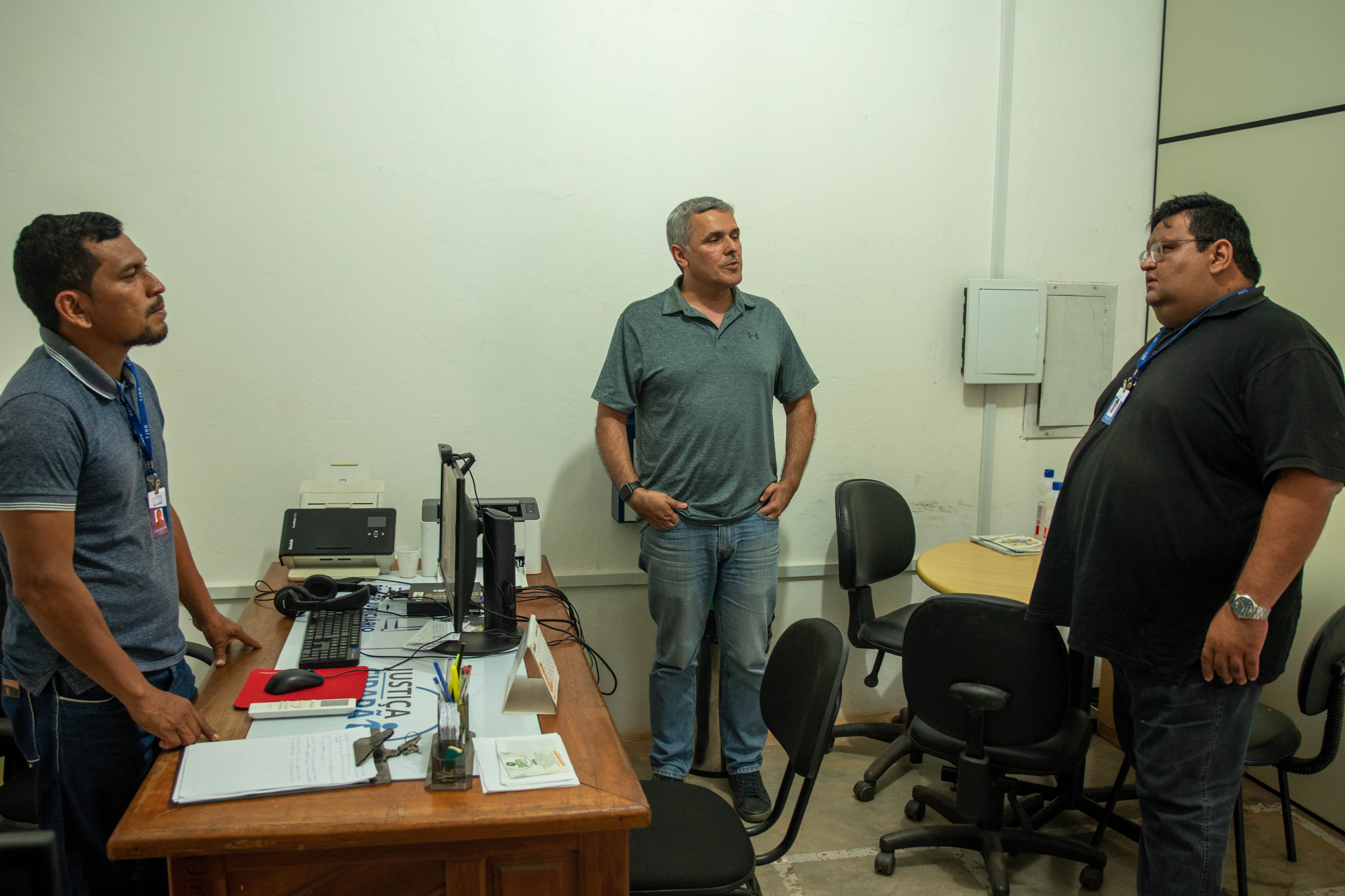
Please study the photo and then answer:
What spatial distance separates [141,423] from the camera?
5.60ft

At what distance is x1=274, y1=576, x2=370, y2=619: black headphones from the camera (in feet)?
7.50

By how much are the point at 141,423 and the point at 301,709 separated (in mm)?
640

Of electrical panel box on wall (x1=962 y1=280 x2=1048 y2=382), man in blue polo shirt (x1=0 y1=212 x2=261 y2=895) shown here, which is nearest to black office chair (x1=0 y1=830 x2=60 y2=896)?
man in blue polo shirt (x1=0 y1=212 x2=261 y2=895)

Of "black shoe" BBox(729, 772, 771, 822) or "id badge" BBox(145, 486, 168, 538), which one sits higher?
"id badge" BBox(145, 486, 168, 538)

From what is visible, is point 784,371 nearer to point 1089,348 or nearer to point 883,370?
point 883,370

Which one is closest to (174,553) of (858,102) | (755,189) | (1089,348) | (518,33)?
(518,33)

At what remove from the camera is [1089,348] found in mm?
3539

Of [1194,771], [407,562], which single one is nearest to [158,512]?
[407,562]

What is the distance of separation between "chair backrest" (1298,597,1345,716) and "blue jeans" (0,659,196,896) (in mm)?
2619

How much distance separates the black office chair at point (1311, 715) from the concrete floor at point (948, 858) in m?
0.25

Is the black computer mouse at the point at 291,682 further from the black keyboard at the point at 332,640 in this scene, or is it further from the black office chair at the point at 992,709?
the black office chair at the point at 992,709

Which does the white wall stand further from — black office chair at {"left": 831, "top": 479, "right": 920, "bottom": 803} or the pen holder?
the pen holder

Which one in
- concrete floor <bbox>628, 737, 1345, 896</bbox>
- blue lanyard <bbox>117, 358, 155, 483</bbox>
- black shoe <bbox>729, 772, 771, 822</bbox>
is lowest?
concrete floor <bbox>628, 737, 1345, 896</bbox>

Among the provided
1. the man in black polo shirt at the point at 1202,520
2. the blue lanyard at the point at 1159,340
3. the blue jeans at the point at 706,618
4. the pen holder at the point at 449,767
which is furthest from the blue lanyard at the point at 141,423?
the blue lanyard at the point at 1159,340
